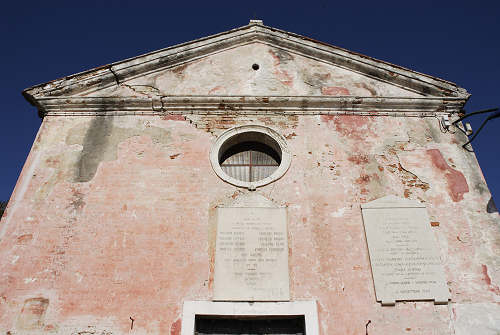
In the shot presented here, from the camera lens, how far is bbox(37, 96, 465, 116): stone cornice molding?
6531 mm

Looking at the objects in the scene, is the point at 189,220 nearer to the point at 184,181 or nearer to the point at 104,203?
the point at 184,181

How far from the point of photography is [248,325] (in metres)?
4.88

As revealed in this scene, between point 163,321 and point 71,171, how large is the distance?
2.86 metres

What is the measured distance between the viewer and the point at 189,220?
542 cm

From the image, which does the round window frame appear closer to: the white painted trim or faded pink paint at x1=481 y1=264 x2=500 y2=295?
the white painted trim

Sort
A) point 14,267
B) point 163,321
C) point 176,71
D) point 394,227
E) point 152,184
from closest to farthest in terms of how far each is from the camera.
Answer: point 163,321, point 14,267, point 394,227, point 152,184, point 176,71

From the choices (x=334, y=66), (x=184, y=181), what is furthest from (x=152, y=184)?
(x=334, y=66)

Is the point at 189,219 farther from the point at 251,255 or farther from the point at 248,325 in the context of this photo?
the point at 248,325

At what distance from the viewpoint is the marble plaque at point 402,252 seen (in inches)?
192

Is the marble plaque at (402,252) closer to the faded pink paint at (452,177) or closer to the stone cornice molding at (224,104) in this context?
the faded pink paint at (452,177)

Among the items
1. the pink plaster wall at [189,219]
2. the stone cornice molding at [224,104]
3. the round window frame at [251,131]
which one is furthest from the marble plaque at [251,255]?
the stone cornice molding at [224,104]

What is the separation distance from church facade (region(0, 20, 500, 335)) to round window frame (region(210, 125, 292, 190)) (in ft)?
0.11

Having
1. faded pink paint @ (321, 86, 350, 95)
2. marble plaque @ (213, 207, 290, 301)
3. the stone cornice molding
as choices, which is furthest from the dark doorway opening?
faded pink paint @ (321, 86, 350, 95)

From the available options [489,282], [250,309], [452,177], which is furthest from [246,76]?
[489,282]
